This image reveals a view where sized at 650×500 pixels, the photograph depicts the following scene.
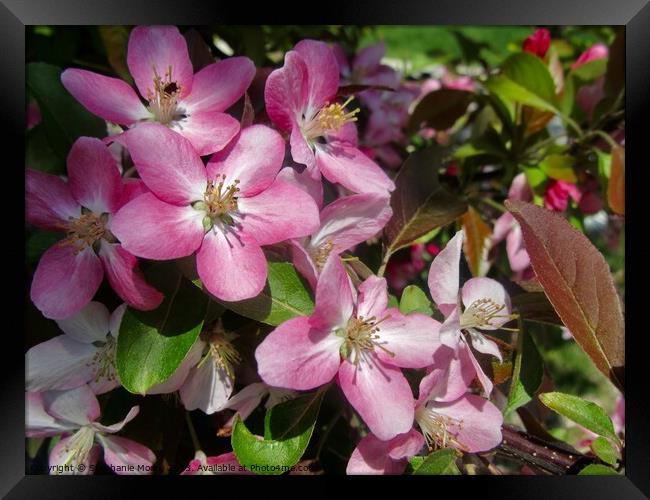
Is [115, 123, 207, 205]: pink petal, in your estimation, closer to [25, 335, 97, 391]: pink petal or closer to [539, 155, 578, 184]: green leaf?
[25, 335, 97, 391]: pink petal

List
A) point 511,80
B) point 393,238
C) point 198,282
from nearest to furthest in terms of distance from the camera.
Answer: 1. point 198,282
2. point 393,238
3. point 511,80

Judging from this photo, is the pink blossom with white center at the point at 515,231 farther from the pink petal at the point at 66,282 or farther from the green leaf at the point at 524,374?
the pink petal at the point at 66,282

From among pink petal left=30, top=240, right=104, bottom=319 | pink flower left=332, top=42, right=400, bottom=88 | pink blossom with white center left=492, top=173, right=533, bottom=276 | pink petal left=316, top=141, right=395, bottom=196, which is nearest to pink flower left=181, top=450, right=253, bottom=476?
pink petal left=30, top=240, right=104, bottom=319

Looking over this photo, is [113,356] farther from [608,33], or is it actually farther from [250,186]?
[608,33]

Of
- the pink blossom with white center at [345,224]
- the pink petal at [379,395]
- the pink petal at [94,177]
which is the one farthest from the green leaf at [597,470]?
the pink petal at [94,177]

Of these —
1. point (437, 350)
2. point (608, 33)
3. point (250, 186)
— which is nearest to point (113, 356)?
point (250, 186)
